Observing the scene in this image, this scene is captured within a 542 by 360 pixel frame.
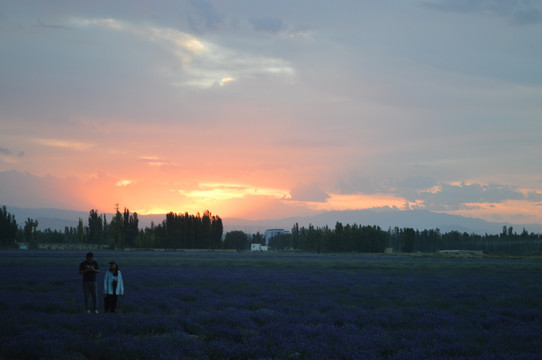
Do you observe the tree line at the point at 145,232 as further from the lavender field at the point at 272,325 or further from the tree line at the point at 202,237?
the lavender field at the point at 272,325

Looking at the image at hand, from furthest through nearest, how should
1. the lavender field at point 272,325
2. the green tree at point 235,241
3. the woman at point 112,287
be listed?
the green tree at point 235,241 → the woman at point 112,287 → the lavender field at point 272,325

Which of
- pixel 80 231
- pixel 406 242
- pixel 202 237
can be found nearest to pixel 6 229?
pixel 80 231

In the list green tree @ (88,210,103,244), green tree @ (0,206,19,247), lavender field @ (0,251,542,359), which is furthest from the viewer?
green tree @ (88,210,103,244)

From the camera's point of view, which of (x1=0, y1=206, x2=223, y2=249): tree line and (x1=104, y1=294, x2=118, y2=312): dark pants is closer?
(x1=104, y1=294, x2=118, y2=312): dark pants

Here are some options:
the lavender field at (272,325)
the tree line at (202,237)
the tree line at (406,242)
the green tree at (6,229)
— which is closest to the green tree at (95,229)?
the tree line at (202,237)

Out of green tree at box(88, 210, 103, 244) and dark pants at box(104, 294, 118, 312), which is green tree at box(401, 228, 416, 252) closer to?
green tree at box(88, 210, 103, 244)

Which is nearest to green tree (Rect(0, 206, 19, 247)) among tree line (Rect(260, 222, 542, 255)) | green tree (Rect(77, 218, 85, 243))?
green tree (Rect(77, 218, 85, 243))

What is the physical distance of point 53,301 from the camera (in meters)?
21.3

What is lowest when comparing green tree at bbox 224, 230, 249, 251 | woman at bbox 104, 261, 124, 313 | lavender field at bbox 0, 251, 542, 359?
green tree at bbox 224, 230, 249, 251

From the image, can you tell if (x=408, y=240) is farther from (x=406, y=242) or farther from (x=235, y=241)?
(x=235, y=241)

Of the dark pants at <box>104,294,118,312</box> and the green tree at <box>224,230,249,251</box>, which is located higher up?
the dark pants at <box>104,294,118,312</box>

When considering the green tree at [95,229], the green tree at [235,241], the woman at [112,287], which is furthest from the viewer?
the green tree at [235,241]

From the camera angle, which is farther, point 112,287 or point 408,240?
point 408,240

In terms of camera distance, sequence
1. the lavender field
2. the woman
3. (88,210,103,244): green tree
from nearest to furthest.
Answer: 1. the lavender field
2. the woman
3. (88,210,103,244): green tree
